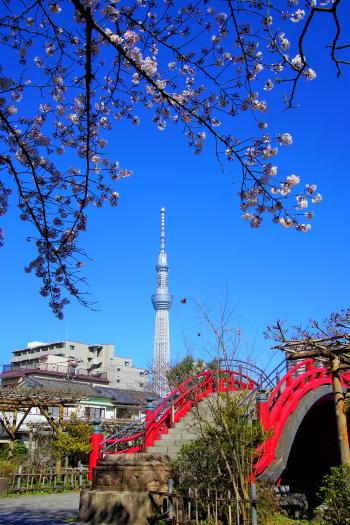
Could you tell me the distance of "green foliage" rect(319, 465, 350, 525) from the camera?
7.62 meters

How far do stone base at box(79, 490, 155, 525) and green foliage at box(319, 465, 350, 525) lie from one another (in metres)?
3.20

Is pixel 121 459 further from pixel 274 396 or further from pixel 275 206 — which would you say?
pixel 275 206

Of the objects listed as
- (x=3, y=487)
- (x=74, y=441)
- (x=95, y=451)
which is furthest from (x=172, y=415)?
(x=74, y=441)

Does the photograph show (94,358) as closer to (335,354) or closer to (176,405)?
(176,405)

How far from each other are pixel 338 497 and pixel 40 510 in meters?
8.09

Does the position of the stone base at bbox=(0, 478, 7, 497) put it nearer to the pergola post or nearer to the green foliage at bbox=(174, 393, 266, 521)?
the green foliage at bbox=(174, 393, 266, 521)

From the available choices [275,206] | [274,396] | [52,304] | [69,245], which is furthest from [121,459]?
[275,206]

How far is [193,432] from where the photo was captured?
1112 cm

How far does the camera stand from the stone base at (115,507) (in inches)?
360

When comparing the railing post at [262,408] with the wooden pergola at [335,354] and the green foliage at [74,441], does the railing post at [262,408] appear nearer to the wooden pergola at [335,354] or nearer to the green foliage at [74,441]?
the wooden pergola at [335,354]

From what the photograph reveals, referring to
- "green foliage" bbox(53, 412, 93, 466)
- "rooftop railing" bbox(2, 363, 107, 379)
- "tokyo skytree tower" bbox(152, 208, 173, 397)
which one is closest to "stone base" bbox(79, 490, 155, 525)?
"green foliage" bbox(53, 412, 93, 466)

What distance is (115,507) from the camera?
9.57 m

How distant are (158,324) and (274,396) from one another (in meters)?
82.2

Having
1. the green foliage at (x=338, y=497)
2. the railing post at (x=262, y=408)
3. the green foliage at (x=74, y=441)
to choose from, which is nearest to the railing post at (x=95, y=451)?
the railing post at (x=262, y=408)
